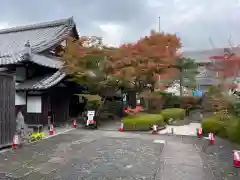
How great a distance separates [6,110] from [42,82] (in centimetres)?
623

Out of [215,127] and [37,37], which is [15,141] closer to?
[215,127]

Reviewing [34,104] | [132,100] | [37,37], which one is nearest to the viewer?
[34,104]

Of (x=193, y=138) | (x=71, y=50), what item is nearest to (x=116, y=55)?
(x=71, y=50)

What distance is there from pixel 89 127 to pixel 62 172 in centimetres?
989

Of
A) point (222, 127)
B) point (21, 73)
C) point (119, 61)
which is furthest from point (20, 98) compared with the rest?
point (222, 127)

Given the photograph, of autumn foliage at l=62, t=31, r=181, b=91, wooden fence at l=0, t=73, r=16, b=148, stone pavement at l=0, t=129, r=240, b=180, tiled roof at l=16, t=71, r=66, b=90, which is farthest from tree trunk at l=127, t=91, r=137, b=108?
wooden fence at l=0, t=73, r=16, b=148

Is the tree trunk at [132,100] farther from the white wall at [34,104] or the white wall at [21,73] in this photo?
the white wall at [21,73]

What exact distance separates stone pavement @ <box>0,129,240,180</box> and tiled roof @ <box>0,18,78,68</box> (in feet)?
28.7

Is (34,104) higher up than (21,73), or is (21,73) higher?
(21,73)

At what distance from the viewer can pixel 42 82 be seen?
16922mm

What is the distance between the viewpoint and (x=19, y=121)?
484 inches

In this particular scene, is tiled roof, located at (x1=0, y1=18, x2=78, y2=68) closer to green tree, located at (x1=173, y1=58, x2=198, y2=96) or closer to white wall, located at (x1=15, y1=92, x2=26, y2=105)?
white wall, located at (x1=15, y1=92, x2=26, y2=105)

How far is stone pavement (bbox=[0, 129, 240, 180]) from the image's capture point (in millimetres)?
7629

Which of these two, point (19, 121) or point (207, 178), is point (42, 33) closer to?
point (19, 121)
